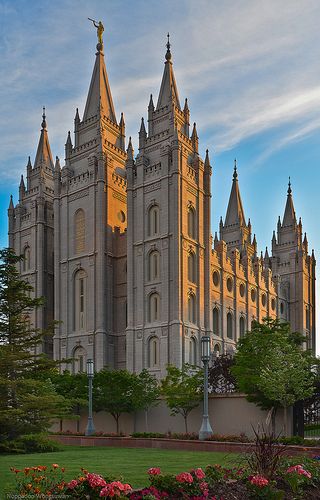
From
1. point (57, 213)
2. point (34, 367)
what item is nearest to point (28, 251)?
point (57, 213)

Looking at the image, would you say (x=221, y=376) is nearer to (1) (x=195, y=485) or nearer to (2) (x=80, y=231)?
(2) (x=80, y=231)

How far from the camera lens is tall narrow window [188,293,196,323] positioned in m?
47.8

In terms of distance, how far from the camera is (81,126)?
56.9 metres

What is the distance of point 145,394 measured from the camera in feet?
108

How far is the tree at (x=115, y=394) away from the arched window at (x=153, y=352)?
41.2 ft

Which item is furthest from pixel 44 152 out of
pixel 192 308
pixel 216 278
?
pixel 192 308

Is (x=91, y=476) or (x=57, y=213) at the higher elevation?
(x=57, y=213)

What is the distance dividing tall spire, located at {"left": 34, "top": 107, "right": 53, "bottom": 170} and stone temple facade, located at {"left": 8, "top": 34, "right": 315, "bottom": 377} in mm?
4025

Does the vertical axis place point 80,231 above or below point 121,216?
below

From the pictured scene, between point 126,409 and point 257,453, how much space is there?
77.5 ft

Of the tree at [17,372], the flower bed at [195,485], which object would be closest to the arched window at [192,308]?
the tree at [17,372]

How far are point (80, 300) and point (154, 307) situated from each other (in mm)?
7534

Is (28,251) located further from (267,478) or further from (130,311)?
(267,478)

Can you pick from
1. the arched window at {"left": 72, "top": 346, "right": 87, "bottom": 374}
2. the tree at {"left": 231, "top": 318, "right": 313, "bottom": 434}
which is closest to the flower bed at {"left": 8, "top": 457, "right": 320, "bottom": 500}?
the tree at {"left": 231, "top": 318, "right": 313, "bottom": 434}
